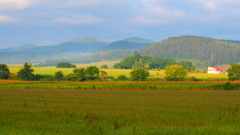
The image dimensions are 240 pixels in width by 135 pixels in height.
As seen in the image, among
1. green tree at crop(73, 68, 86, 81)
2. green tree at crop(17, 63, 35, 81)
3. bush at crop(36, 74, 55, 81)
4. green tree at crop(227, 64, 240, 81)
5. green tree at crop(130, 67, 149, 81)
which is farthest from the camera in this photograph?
bush at crop(36, 74, 55, 81)

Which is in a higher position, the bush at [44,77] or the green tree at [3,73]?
the green tree at [3,73]

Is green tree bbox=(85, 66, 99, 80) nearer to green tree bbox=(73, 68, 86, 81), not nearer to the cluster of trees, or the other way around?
the cluster of trees

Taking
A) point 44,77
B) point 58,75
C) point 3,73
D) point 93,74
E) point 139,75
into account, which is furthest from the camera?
point 44,77

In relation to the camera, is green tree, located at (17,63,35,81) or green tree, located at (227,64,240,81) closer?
green tree, located at (227,64,240,81)

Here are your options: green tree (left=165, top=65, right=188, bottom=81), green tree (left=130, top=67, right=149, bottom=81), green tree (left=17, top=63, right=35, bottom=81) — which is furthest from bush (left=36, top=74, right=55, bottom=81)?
green tree (left=165, top=65, right=188, bottom=81)

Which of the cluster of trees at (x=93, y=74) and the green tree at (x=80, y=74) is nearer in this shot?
the green tree at (x=80, y=74)

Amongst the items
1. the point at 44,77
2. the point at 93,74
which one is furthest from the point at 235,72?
the point at 44,77

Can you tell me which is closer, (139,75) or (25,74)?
(139,75)

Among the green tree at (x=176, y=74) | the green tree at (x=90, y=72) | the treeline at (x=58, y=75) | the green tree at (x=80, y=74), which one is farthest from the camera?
the green tree at (x=176, y=74)

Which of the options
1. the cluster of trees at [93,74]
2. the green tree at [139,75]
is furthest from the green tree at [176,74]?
the green tree at [139,75]

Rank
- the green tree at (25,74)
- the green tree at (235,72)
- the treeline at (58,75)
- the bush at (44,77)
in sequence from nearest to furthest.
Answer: the green tree at (235,72)
the treeline at (58,75)
the green tree at (25,74)
the bush at (44,77)

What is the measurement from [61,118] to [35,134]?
4246 mm

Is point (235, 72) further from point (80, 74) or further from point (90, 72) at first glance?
point (80, 74)

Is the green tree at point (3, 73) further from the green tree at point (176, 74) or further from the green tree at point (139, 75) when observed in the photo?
the green tree at point (176, 74)
